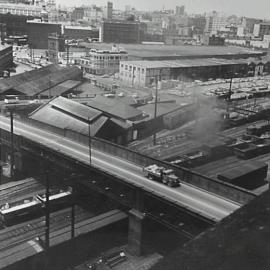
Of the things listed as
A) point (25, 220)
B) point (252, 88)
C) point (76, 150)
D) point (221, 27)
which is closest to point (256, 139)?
point (76, 150)

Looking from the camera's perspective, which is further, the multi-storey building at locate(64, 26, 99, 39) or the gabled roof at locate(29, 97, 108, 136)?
the multi-storey building at locate(64, 26, 99, 39)

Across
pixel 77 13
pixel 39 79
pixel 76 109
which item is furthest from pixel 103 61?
pixel 77 13

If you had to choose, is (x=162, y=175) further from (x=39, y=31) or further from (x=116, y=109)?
(x=39, y=31)

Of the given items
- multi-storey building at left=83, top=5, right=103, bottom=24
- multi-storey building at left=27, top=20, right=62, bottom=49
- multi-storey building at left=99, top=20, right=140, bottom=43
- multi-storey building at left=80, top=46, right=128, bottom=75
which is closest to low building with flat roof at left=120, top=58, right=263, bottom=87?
multi-storey building at left=80, top=46, right=128, bottom=75

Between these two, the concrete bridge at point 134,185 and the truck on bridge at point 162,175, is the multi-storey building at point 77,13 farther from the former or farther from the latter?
the truck on bridge at point 162,175

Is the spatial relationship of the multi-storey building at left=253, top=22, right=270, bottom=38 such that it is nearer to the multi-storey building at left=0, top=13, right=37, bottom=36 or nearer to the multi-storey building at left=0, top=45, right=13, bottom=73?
the multi-storey building at left=0, top=13, right=37, bottom=36

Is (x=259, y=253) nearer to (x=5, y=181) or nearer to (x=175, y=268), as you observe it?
(x=175, y=268)
